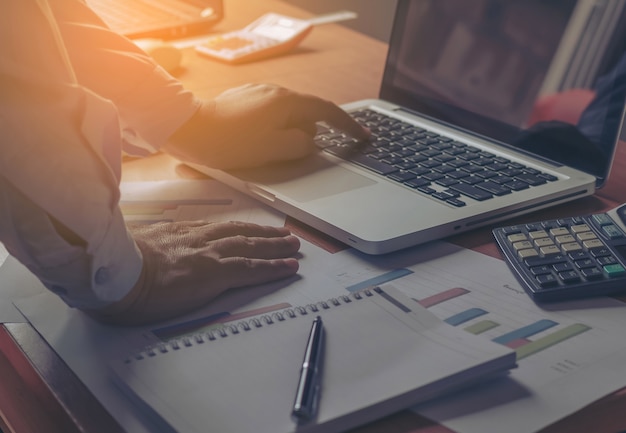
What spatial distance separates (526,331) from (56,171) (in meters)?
→ 0.39

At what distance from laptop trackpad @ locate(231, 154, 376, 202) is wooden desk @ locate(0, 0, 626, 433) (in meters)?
0.05

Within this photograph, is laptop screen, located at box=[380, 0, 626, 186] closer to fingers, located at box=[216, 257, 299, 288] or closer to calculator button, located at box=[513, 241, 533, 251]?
calculator button, located at box=[513, 241, 533, 251]

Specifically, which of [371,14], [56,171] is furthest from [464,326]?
[371,14]

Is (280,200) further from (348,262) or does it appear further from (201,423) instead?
(201,423)

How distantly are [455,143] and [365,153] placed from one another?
113mm

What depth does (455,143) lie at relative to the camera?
91 centimetres

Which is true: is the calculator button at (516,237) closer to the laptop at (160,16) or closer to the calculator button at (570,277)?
the calculator button at (570,277)

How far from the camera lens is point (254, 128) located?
2.93ft

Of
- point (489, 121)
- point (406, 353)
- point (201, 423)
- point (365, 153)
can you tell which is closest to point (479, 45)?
point (489, 121)

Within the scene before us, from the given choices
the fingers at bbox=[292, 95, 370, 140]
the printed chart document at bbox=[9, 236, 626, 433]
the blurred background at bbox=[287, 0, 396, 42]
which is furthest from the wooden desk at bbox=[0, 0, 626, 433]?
the blurred background at bbox=[287, 0, 396, 42]

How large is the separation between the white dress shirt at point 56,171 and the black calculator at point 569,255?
1.12ft

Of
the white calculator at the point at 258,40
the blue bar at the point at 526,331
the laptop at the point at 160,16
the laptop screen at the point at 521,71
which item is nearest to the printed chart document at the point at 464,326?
the blue bar at the point at 526,331

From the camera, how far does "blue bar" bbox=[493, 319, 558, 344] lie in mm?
588

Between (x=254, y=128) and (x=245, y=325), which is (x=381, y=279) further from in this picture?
(x=254, y=128)
